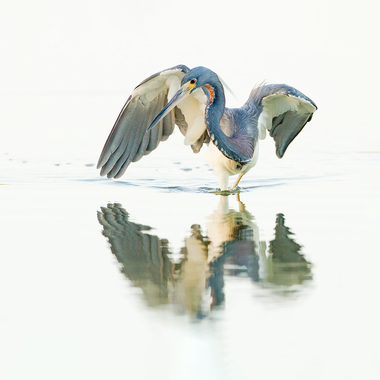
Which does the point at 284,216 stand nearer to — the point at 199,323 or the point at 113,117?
the point at 199,323

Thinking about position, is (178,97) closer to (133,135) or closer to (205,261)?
(133,135)

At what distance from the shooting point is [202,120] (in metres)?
6.95

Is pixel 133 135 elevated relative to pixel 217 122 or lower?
lower

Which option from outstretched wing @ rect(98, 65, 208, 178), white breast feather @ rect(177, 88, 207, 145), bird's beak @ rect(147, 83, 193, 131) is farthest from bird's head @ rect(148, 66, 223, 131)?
outstretched wing @ rect(98, 65, 208, 178)

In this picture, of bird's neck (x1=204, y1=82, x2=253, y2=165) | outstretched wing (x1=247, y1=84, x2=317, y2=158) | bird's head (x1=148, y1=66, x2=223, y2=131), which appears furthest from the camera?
outstretched wing (x1=247, y1=84, x2=317, y2=158)

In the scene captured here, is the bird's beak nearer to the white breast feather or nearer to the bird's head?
the bird's head

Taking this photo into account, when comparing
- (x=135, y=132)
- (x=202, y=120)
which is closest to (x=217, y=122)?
(x=202, y=120)

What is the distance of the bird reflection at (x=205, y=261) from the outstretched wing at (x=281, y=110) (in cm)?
192

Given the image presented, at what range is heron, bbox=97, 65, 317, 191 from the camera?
6.44 meters

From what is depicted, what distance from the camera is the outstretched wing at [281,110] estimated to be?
6.80m

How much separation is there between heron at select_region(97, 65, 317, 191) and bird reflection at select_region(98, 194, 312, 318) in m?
1.45

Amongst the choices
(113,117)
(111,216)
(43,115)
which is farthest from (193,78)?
(43,115)

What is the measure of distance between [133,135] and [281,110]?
5.27 feet

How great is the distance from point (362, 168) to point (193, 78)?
2.97 meters
